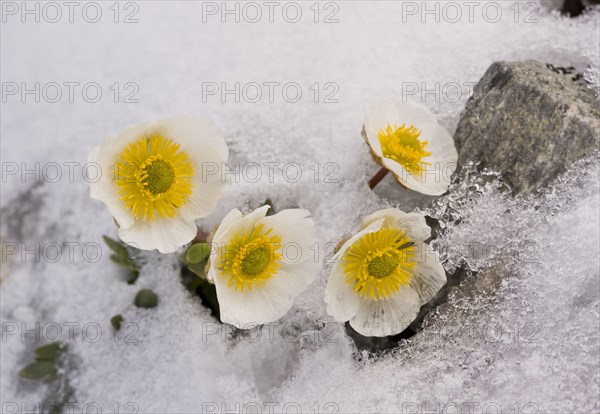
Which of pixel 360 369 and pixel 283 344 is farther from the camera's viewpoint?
pixel 283 344

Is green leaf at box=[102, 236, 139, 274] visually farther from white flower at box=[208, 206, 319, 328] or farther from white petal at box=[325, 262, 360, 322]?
white petal at box=[325, 262, 360, 322]

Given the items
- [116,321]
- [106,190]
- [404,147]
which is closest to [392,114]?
[404,147]

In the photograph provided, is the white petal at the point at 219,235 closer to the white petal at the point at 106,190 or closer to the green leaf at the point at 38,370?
the white petal at the point at 106,190

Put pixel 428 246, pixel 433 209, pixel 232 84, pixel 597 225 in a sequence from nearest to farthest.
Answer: pixel 597 225 < pixel 428 246 < pixel 433 209 < pixel 232 84

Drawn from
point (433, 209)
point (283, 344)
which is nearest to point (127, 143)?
point (283, 344)

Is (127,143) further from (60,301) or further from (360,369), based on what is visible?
(360,369)

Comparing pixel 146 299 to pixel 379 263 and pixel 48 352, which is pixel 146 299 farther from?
pixel 379 263
